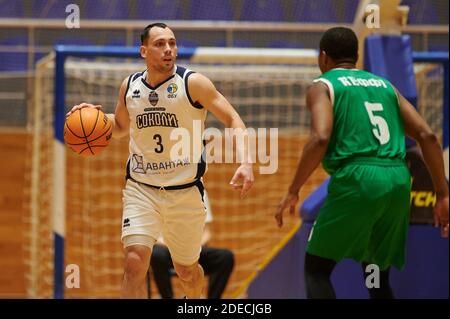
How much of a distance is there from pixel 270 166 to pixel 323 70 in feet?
19.1

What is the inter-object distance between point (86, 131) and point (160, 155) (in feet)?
A: 1.67

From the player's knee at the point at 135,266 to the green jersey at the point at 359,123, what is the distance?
1.32 m

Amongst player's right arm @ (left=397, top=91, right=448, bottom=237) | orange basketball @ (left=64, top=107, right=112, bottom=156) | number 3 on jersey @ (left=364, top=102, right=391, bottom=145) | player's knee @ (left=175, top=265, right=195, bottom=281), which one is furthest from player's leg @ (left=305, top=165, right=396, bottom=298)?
orange basketball @ (left=64, top=107, right=112, bottom=156)

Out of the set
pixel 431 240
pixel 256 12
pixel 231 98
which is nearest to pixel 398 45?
pixel 431 240

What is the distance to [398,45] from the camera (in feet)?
23.9

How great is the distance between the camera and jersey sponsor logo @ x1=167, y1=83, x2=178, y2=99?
18.6ft

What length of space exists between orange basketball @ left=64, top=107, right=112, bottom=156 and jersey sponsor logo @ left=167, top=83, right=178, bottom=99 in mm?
455

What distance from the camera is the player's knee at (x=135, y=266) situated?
18.1 feet

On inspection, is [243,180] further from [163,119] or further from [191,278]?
[191,278]

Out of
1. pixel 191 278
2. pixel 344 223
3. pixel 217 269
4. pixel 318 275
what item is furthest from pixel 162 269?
pixel 344 223

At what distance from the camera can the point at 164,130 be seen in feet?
18.7

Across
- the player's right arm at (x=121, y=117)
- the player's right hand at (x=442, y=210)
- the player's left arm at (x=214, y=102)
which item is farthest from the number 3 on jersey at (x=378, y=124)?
the player's right arm at (x=121, y=117)

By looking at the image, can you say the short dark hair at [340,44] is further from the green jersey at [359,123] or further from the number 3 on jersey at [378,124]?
the number 3 on jersey at [378,124]

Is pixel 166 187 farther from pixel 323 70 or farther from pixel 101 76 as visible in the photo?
pixel 101 76
